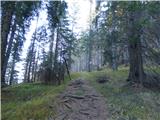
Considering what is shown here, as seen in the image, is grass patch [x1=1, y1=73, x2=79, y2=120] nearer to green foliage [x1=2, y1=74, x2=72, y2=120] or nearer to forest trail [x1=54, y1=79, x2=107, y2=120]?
green foliage [x1=2, y1=74, x2=72, y2=120]

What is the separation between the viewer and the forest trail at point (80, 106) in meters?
12.1

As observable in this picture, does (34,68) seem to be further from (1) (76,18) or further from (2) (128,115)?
(2) (128,115)

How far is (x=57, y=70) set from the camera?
79.2 ft

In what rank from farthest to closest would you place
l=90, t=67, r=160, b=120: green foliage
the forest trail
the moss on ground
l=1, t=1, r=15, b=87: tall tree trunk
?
l=1, t=1, r=15, b=87: tall tree trunk, l=90, t=67, r=160, b=120: green foliage, the moss on ground, the forest trail

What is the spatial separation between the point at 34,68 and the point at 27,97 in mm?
25212

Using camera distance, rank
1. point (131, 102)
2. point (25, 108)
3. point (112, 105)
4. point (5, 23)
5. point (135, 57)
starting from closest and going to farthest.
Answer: point (25, 108) < point (112, 105) < point (131, 102) < point (5, 23) < point (135, 57)

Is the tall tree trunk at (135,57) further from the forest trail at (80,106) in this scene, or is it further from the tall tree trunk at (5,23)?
the tall tree trunk at (5,23)

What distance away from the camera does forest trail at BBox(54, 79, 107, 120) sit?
12.1 metres

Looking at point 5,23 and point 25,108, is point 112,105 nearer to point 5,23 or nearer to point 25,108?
point 25,108

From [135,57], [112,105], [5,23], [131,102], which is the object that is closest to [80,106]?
[112,105]

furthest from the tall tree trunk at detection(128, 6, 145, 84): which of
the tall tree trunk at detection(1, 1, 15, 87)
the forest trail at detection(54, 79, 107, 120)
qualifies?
the tall tree trunk at detection(1, 1, 15, 87)

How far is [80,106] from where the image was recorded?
1345cm

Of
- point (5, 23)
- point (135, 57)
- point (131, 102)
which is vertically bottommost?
point (131, 102)

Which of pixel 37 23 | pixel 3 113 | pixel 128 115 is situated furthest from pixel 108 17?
pixel 37 23
